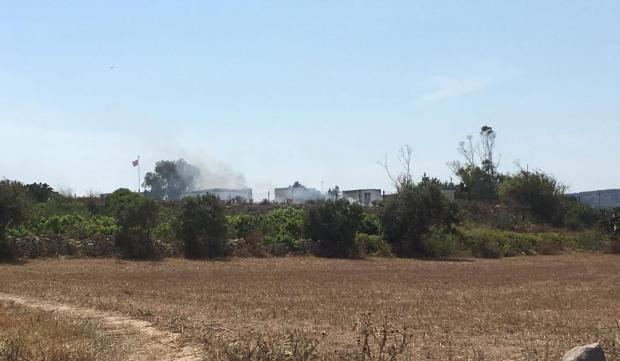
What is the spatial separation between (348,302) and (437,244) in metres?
33.4

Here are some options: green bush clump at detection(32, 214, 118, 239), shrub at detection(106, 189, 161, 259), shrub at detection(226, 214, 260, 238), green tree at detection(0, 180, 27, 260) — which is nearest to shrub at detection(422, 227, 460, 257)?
shrub at detection(226, 214, 260, 238)

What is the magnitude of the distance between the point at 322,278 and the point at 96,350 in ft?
63.7

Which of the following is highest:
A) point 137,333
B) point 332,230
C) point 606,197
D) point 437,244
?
point 606,197

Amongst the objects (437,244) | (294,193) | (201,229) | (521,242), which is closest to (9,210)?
(201,229)

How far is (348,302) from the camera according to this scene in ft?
65.4

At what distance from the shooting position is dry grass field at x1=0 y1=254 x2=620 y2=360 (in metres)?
12.4

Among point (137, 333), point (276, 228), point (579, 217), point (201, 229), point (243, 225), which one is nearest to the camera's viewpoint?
point (137, 333)

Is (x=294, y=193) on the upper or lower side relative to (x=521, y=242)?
upper

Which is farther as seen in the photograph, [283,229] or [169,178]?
[169,178]

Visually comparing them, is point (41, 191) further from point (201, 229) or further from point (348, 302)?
point (348, 302)

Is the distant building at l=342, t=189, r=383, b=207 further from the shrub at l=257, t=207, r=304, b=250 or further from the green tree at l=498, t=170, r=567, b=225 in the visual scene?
the shrub at l=257, t=207, r=304, b=250

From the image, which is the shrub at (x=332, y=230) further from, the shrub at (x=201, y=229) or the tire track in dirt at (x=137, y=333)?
the tire track in dirt at (x=137, y=333)

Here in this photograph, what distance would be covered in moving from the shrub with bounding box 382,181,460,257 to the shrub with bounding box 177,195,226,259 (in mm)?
13737

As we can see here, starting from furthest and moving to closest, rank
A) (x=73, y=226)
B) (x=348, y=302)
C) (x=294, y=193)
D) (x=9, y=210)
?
(x=294, y=193)
(x=73, y=226)
(x=9, y=210)
(x=348, y=302)
